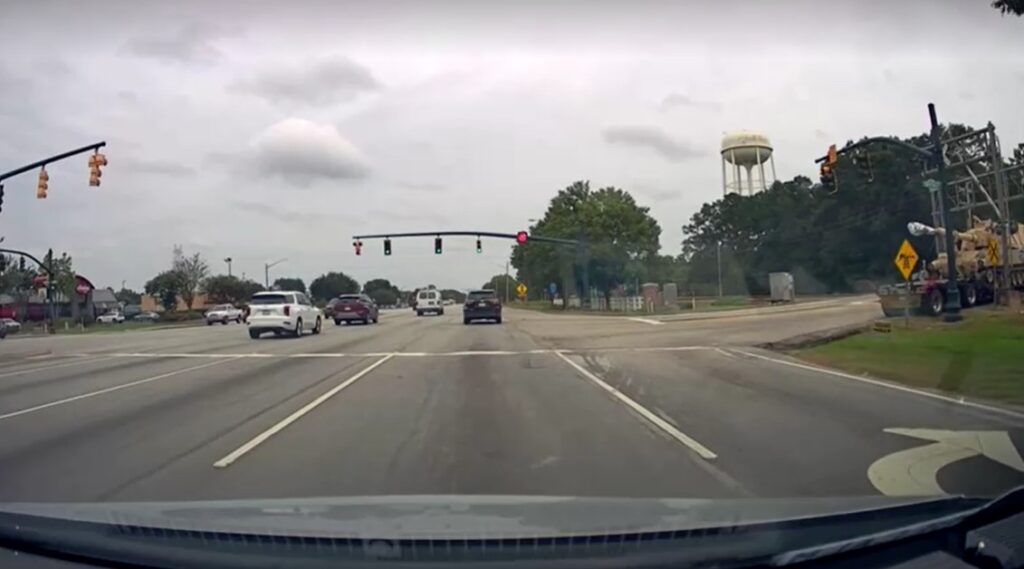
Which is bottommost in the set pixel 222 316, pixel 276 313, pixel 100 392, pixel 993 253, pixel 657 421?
pixel 657 421

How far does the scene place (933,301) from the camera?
107ft

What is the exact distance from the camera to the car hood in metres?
3.58

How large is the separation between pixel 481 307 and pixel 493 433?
35.6m

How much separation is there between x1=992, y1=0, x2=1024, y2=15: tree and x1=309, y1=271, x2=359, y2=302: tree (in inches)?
4920

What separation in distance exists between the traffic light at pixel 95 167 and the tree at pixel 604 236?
4095cm

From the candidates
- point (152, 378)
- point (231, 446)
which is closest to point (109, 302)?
point (152, 378)

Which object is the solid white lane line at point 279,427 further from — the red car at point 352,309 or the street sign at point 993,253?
the red car at point 352,309

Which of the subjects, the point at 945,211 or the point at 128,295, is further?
the point at 128,295

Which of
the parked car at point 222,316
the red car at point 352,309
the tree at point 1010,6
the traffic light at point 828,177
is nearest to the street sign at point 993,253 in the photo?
the traffic light at point 828,177

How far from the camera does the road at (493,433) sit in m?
7.09

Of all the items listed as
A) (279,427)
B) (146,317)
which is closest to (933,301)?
(279,427)

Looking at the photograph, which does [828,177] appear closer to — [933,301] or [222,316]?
[933,301]

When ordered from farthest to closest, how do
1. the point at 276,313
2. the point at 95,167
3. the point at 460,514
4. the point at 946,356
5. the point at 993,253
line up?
the point at 276,313
the point at 993,253
the point at 95,167
the point at 946,356
the point at 460,514

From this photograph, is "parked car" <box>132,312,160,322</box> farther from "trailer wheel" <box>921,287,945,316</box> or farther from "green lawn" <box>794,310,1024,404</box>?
"green lawn" <box>794,310,1024,404</box>
